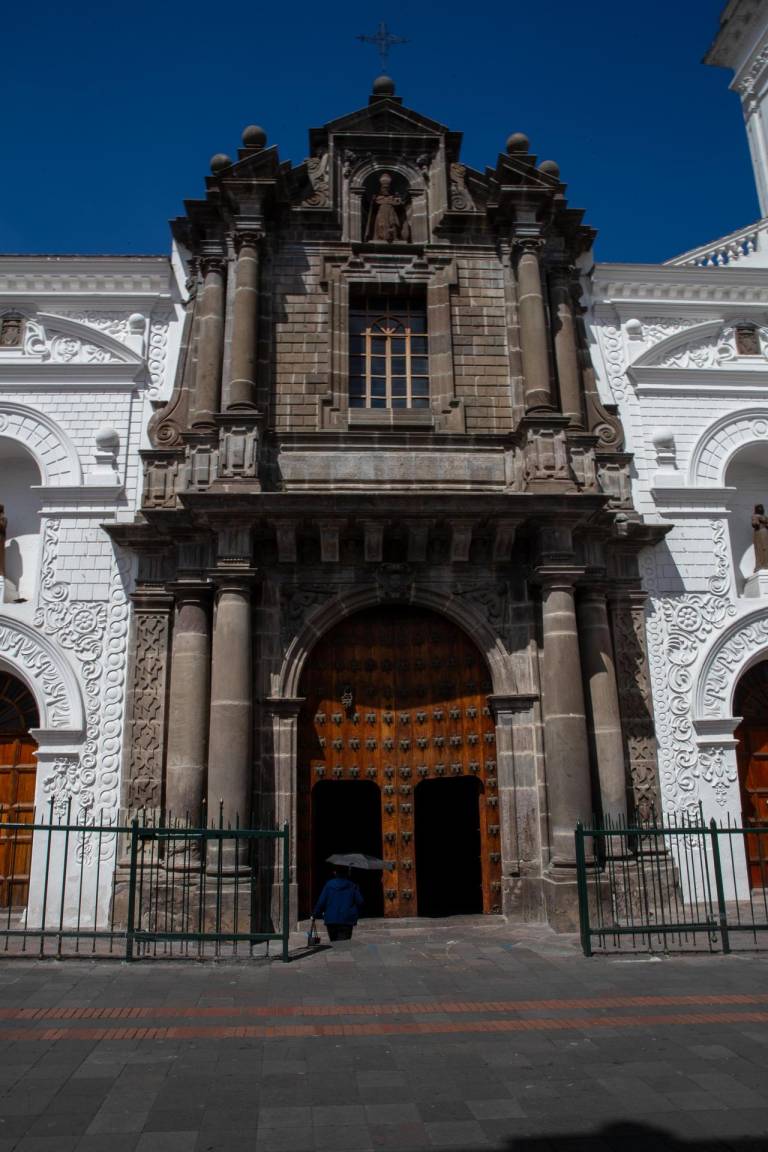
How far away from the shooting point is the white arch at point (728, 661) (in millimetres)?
13078

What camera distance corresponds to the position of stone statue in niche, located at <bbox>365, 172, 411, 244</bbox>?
14.5 metres

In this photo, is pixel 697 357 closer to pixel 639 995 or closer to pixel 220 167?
pixel 220 167

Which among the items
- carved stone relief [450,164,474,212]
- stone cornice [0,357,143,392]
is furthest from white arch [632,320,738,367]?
stone cornice [0,357,143,392]

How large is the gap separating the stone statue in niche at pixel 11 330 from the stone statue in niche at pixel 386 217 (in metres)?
6.16

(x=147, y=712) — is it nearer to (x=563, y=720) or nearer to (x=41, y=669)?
(x=41, y=669)

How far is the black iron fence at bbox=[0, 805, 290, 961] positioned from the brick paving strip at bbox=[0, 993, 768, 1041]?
180 cm

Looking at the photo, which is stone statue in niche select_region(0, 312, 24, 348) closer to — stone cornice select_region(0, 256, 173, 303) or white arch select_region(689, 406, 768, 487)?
Answer: stone cornice select_region(0, 256, 173, 303)

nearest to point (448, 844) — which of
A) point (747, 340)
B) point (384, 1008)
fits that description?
point (384, 1008)

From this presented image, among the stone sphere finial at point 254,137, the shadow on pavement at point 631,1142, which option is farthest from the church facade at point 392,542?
the shadow on pavement at point 631,1142

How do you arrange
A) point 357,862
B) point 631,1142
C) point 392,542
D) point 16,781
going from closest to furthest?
point 631,1142, point 357,862, point 392,542, point 16,781

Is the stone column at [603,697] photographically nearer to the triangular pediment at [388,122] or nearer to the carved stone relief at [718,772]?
the carved stone relief at [718,772]

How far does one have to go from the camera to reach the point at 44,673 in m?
12.6

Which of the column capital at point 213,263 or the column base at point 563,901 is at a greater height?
the column capital at point 213,263

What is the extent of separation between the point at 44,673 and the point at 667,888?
9.46m
